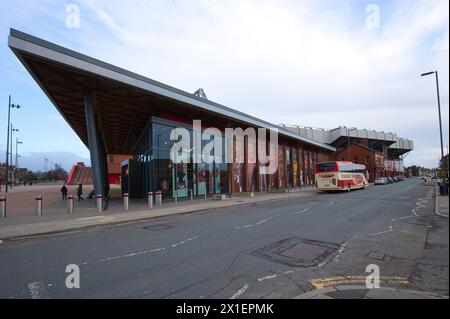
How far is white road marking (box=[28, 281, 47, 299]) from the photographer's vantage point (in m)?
4.77

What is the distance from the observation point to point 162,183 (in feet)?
76.3

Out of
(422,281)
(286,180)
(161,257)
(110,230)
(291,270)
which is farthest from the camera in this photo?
(286,180)

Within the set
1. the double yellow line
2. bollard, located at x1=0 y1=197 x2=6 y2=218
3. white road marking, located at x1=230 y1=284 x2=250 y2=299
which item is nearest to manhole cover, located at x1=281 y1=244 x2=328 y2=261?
the double yellow line

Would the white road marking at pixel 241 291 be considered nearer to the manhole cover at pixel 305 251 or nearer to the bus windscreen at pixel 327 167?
the manhole cover at pixel 305 251

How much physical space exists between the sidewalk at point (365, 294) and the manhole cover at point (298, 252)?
5.27 ft

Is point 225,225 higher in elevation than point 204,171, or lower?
lower

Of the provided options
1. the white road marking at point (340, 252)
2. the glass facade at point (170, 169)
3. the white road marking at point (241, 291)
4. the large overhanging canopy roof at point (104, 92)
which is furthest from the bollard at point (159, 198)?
the white road marking at point (241, 291)

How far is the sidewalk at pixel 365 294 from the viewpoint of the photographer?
443 cm

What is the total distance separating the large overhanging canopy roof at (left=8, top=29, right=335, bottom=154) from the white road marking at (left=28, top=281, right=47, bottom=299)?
12891 mm

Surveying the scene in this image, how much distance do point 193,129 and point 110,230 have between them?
52.6ft

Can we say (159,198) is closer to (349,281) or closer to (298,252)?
(298,252)
